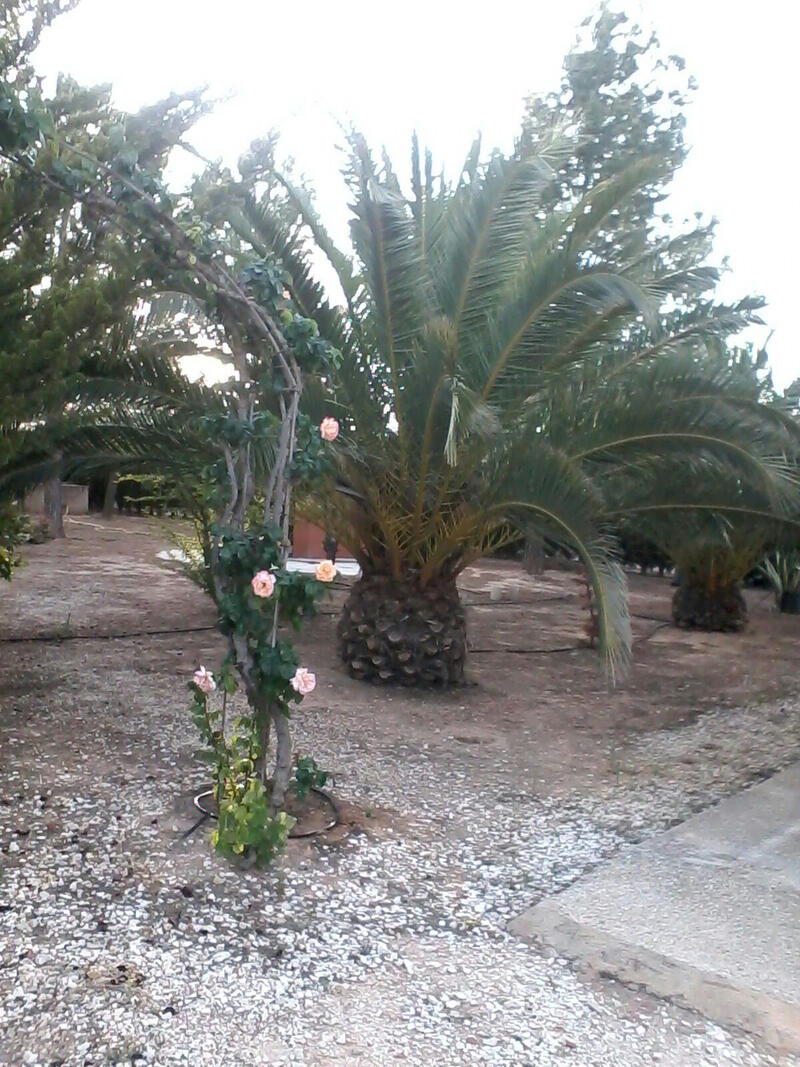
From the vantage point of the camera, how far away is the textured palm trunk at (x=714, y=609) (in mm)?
10867

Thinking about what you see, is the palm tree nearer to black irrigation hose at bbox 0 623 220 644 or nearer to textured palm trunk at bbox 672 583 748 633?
black irrigation hose at bbox 0 623 220 644

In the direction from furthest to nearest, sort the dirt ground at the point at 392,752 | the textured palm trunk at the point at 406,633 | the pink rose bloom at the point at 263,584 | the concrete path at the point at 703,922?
the textured palm trunk at the point at 406,633 → the pink rose bloom at the point at 263,584 → the dirt ground at the point at 392,752 → the concrete path at the point at 703,922

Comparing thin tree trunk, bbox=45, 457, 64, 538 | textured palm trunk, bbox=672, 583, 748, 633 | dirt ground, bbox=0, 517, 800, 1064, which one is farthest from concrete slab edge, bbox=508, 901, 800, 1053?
thin tree trunk, bbox=45, 457, 64, 538

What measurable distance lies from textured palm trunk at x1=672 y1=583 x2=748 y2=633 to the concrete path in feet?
21.5

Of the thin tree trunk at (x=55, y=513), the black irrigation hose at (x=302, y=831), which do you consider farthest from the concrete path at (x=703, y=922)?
the thin tree trunk at (x=55, y=513)

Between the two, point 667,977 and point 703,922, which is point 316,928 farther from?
point 703,922

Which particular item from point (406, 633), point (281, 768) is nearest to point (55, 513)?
point (406, 633)

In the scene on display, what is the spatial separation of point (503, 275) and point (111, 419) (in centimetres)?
281

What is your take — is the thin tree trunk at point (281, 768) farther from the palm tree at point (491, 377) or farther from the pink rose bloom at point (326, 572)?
the palm tree at point (491, 377)

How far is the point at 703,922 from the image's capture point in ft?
11.5

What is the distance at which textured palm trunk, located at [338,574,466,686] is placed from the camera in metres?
6.97

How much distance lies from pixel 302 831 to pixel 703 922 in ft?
5.35

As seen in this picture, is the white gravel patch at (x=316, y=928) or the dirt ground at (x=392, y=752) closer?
the white gravel patch at (x=316, y=928)

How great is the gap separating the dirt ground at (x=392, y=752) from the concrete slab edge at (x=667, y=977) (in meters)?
0.11
